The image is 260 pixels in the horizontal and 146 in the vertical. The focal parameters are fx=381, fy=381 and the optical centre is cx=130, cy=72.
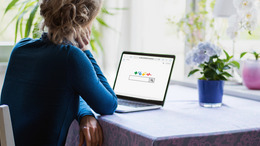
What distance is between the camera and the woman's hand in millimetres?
1336

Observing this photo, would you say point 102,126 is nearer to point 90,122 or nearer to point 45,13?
point 90,122

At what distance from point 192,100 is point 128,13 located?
160cm

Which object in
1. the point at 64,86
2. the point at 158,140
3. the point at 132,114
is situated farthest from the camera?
the point at 132,114

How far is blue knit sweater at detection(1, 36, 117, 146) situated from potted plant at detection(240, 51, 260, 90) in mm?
865

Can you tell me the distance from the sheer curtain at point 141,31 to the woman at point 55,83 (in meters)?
1.79

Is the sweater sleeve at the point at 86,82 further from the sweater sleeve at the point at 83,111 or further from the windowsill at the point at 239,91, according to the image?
the windowsill at the point at 239,91

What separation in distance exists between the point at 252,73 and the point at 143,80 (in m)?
0.62

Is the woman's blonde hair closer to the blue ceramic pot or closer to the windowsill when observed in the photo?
the blue ceramic pot

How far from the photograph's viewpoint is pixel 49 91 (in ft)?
4.37

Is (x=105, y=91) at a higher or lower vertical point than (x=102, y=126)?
higher

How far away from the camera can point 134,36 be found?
3223 millimetres

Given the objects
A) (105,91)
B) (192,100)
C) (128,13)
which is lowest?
(192,100)

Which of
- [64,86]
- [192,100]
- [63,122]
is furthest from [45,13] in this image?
[192,100]

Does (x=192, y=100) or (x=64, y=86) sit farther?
(x=192, y=100)
